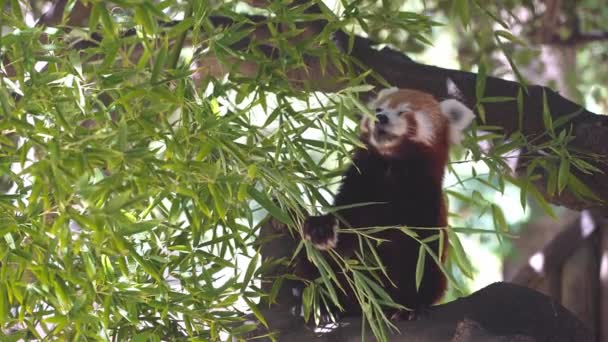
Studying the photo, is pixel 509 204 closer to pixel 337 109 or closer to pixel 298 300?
pixel 298 300

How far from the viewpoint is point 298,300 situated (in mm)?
2381

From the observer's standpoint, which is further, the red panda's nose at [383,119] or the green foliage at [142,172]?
the red panda's nose at [383,119]

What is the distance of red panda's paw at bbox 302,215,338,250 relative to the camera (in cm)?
221

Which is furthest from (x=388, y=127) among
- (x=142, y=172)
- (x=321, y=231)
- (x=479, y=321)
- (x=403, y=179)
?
(x=142, y=172)

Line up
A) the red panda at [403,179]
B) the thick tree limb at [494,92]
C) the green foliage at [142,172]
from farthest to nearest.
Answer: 1. the red panda at [403,179]
2. the thick tree limb at [494,92]
3. the green foliage at [142,172]

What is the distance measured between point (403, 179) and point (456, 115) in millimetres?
244

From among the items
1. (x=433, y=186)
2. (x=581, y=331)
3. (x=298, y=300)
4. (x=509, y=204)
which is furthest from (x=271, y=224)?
(x=509, y=204)

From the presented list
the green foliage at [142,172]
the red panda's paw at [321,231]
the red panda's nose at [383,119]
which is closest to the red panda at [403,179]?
the red panda's nose at [383,119]

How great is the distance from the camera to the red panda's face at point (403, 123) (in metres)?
2.58

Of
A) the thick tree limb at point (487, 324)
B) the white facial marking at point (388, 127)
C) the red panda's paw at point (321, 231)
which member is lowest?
the thick tree limb at point (487, 324)

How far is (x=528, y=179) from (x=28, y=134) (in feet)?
4.07

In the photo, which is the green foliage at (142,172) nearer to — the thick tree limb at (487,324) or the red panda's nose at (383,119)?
the thick tree limb at (487,324)

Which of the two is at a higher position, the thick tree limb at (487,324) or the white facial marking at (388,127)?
the white facial marking at (388,127)

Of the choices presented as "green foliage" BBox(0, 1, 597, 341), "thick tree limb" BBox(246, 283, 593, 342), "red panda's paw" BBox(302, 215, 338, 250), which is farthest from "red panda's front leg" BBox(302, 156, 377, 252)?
"thick tree limb" BBox(246, 283, 593, 342)
